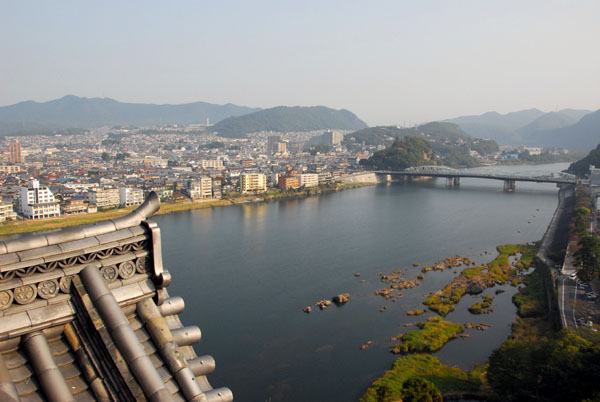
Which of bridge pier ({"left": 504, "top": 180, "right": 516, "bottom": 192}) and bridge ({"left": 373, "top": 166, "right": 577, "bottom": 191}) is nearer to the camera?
bridge ({"left": 373, "top": 166, "right": 577, "bottom": 191})

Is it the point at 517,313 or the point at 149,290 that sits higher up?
the point at 149,290

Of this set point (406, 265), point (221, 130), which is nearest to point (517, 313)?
point (406, 265)

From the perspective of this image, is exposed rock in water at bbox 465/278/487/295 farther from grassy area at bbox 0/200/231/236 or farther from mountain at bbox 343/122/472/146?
mountain at bbox 343/122/472/146

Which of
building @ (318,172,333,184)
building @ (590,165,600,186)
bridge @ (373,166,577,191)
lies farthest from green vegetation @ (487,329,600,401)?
building @ (318,172,333,184)

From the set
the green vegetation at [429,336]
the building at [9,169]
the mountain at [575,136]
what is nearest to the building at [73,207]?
the green vegetation at [429,336]

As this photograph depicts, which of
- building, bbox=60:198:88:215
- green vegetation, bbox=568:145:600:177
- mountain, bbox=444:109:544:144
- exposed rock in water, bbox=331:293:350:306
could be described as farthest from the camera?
mountain, bbox=444:109:544:144

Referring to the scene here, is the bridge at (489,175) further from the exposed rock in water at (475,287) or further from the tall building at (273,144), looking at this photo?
the tall building at (273,144)

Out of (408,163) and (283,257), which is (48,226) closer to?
(283,257)

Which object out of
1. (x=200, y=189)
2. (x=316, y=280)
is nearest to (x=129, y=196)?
(x=200, y=189)
